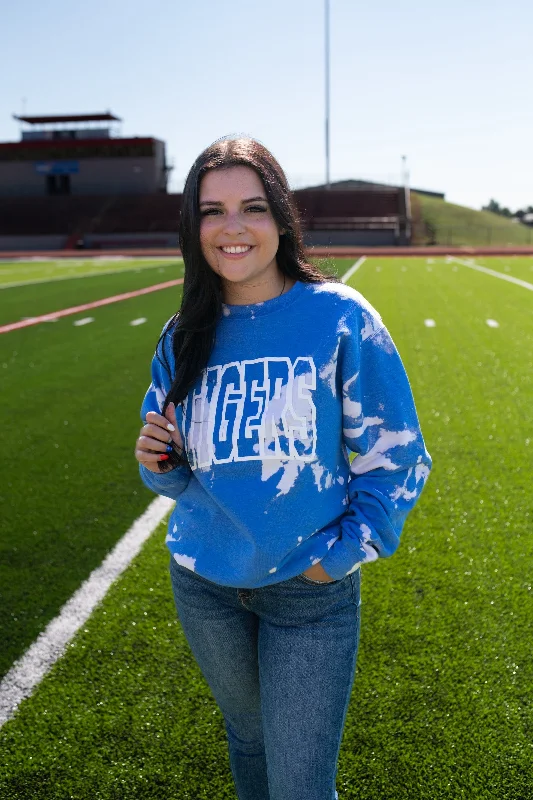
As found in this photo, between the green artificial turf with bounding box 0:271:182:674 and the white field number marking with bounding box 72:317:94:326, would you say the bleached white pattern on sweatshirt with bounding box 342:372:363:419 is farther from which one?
the white field number marking with bounding box 72:317:94:326

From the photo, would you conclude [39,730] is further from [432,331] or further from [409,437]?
[432,331]

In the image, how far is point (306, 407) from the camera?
1738 mm

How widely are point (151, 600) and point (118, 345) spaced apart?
743 cm

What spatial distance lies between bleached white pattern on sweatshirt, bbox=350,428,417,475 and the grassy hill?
4882 centimetres

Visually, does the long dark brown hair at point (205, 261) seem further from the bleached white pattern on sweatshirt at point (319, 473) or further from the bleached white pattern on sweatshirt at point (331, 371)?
the bleached white pattern on sweatshirt at point (319, 473)

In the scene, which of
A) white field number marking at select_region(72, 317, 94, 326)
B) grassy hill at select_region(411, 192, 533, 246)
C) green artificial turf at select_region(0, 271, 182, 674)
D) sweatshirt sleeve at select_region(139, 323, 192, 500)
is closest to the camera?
sweatshirt sleeve at select_region(139, 323, 192, 500)

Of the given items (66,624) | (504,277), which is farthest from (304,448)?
(504,277)

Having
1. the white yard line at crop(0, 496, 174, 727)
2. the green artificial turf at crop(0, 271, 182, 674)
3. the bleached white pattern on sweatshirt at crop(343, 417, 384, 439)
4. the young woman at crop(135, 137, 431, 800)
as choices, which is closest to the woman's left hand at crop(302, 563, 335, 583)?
the young woman at crop(135, 137, 431, 800)

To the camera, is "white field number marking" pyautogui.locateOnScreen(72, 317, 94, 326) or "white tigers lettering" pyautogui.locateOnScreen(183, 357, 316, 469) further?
"white field number marking" pyautogui.locateOnScreen(72, 317, 94, 326)

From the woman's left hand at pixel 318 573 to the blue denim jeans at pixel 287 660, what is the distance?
0.01m

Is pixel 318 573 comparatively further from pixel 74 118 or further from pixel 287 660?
pixel 74 118

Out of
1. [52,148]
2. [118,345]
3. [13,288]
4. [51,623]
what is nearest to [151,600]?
[51,623]

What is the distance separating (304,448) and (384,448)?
0.18 metres

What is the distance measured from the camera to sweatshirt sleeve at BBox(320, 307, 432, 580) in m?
1.72
